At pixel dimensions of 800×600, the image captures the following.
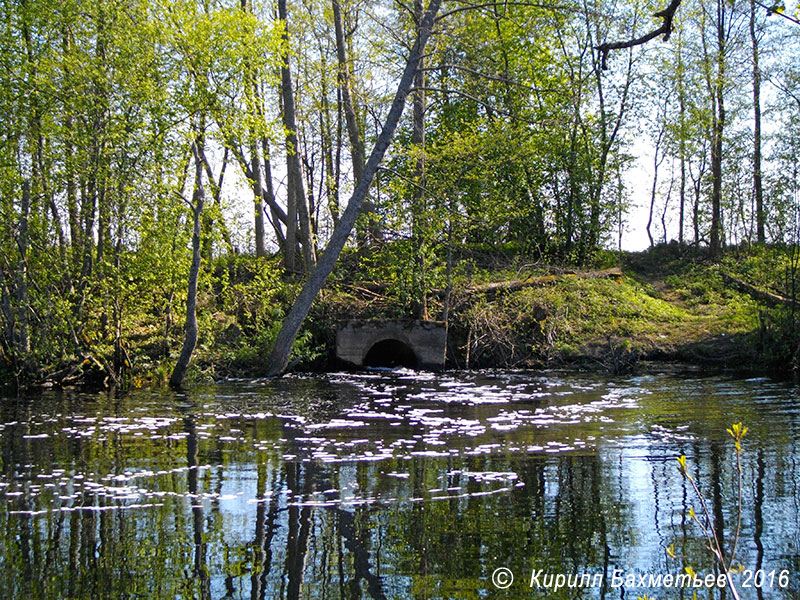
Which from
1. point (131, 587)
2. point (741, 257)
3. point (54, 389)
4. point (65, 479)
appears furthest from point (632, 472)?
point (741, 257)

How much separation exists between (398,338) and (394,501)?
12.0m

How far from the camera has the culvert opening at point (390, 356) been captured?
63.2 ft

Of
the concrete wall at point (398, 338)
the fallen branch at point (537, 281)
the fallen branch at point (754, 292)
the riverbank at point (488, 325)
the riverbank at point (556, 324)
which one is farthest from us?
the fallen branch at point (754, 292)

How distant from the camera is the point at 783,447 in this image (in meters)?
7.91

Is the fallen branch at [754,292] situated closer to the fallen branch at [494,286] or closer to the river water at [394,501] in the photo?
the fallen branch at [494,286]

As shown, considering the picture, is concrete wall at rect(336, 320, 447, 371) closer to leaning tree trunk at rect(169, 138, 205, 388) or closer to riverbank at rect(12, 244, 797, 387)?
riverbank at rect(12, 244, 797, 387)

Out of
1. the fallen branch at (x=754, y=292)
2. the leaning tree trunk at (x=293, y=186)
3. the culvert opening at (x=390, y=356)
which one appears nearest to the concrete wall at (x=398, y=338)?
the culvert opening at (x=390, y=356)

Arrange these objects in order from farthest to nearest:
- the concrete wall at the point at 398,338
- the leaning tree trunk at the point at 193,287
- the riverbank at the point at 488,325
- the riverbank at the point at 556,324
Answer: the concrete wall at the point at 398,338 < the riverbank at the point at 556,324 < the riverbank at the point at 488,325 < the leaning tree trunk at the point at 193,287

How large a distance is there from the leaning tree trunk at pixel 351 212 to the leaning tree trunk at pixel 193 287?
2.02 m

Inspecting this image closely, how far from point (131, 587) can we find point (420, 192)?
14385mm

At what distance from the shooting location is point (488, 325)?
18438 millimetres

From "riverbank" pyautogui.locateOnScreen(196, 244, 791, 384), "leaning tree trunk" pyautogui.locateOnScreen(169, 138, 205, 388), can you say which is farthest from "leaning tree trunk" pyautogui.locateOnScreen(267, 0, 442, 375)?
"leaning tree trunk" pyautogui.locateOnScreen(169, 138, 205, 388)

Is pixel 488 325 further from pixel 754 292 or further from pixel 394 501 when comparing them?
pixel 394 501

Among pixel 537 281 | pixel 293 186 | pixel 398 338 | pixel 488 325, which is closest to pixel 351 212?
pixel 398 338
